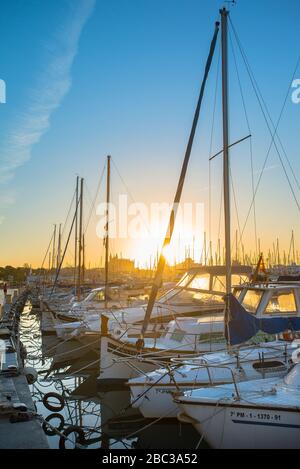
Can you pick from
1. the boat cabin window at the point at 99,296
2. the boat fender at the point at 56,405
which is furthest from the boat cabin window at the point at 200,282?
the boat cabin window at the point at 99,296

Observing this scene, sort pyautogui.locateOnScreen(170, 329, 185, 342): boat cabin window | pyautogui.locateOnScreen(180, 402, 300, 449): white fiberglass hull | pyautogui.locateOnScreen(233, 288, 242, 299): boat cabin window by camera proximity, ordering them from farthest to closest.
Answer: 1. pyautogui.locateOnScreen(170, 329, 185, 342): boat cabin window
2. pyautogui.locateOnScreen(233, 288, 242, 299): boat cabin window
3. pyautogui.locateOnScreen(180, 402, 300, 449): white fiberglass hull

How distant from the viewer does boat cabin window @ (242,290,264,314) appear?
13.5 metres

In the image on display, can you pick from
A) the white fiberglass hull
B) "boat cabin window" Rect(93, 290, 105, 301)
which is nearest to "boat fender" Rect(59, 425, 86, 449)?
the white fiberglass hull

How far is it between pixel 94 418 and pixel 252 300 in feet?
19.1

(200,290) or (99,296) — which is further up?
(200,290)

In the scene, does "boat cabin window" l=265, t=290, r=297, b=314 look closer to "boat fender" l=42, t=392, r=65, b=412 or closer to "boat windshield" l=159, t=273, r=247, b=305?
"boat windshield" l=159, t=273, r=247, b=305

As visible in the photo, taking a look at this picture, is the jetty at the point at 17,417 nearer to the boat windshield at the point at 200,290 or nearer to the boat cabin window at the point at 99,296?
the boat windshield at the point at 200,290

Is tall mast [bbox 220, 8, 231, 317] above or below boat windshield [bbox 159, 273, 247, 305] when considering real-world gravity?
above

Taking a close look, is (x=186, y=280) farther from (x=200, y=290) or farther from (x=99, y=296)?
(x=99, y=296)

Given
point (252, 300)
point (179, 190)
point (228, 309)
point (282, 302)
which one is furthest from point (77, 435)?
point (179, 190)

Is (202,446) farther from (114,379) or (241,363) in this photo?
(114,379)

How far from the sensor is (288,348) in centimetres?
1208

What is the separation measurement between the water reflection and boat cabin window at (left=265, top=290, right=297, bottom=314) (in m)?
4.47

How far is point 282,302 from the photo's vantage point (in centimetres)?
1380
